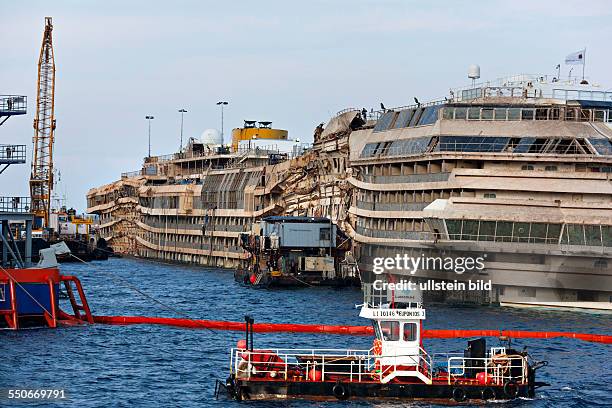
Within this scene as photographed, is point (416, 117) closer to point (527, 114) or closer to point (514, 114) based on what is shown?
point (514, 114)

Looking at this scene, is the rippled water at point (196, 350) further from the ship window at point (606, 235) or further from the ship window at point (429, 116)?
the ship window at point (429, 116)

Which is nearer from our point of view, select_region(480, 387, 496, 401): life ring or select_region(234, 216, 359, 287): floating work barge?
select_region(480, 387, 496, 401): life ring

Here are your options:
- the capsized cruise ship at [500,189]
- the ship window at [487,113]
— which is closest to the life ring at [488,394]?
the capsized cruise ship at [500,189]

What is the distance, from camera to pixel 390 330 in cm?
5169

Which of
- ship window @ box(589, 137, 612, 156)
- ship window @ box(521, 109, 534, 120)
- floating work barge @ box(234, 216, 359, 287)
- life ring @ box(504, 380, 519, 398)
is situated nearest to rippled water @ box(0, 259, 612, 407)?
life ring @ box(504, 380, 519, 398)

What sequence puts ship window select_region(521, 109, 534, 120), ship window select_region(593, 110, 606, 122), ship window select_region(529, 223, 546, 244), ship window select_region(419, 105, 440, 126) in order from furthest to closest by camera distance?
ship window select_region(419, 105, 440, 126) < ship window select_region(593, 110, 606, 122) < ship window select_region(521, 109, 534, 120) < ship window select_region(529, 223, 546, 244)

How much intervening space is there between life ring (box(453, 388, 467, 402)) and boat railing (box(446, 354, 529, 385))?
583 millimetres

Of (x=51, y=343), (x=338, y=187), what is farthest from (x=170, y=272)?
(x=51, y=343)

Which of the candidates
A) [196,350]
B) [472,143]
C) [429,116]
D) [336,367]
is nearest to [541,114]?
[472,143]

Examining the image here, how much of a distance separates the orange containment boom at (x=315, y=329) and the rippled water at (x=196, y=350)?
144 centimetres

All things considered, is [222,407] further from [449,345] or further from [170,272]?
[170,272]

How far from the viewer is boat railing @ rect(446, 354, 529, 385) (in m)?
51.4

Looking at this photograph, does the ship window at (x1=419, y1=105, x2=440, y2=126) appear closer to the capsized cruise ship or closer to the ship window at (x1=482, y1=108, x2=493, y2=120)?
the capsized cruise ship

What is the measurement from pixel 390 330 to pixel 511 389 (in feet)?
18.2
